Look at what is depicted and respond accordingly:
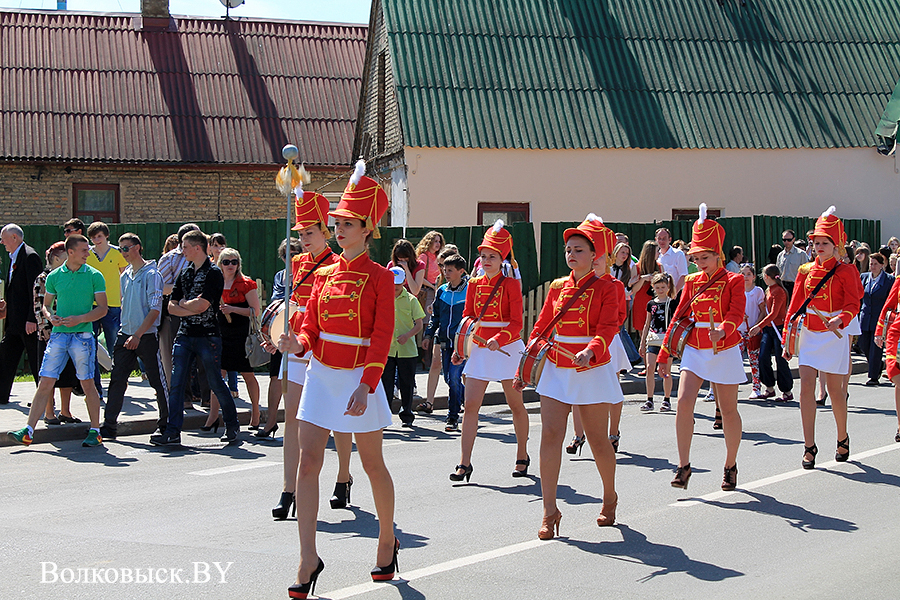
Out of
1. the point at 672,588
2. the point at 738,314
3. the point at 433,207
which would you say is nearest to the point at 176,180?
the point at 433,207

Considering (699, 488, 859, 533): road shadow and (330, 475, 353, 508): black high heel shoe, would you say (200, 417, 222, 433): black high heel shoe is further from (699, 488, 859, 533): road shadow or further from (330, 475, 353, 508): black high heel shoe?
(699, 488, 859, 533): road shadow

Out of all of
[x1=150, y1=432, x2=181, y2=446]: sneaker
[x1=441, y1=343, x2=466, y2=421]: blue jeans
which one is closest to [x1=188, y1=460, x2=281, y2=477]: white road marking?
[x1=150, y1=432, x2=181, y2=446]: sneaker

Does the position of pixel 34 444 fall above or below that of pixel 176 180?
below

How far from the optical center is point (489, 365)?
28.7ft

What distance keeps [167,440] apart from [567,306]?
5.03 m

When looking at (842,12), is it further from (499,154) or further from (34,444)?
(34,444)

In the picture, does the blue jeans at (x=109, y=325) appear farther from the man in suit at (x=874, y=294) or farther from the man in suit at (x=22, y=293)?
the man in suit at (x=874, y=294)

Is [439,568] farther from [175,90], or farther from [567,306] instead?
[175,90]

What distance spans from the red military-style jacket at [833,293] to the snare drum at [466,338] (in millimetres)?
3007

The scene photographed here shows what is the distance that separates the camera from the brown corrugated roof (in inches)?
1030

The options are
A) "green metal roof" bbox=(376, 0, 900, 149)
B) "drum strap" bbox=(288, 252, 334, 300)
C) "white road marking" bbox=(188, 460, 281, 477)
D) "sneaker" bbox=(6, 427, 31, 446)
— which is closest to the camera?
"drum strap" bbox=(288, 252, 334, 300)

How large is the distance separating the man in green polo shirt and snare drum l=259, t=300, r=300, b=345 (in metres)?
3.39

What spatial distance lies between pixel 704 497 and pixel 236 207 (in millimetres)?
20206

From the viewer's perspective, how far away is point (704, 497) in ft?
26.7
